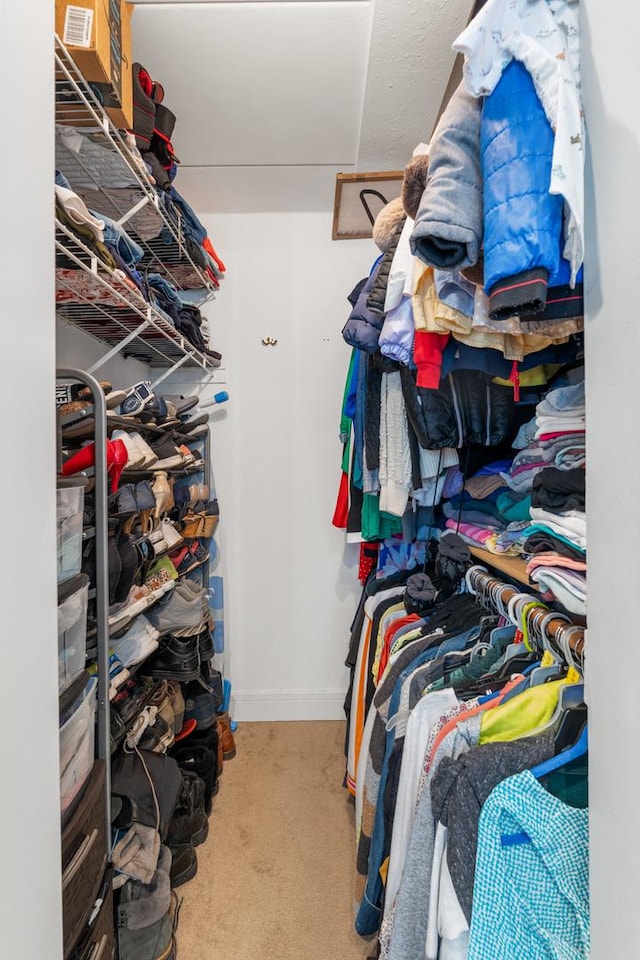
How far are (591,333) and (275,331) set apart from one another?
2010 mm

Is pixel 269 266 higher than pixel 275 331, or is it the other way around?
pixel 269 266

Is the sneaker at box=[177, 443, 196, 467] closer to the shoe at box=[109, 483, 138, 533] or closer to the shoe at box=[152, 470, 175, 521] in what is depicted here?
the shoe at box=[152, 470, 175, 521]

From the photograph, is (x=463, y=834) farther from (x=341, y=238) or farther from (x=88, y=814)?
(x=341, y=238)

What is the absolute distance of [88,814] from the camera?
0.95m

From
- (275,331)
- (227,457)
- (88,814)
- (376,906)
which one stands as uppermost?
(275,331)

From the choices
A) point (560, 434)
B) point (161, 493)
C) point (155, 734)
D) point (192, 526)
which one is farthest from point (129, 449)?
point (560, 434)

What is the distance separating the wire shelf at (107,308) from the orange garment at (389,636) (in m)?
1.20

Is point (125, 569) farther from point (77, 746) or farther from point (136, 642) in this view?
point (77, 746)

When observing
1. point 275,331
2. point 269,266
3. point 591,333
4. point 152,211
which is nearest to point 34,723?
point 591,333

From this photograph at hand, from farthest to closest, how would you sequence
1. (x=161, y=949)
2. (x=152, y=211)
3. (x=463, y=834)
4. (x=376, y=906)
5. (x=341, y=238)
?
(x=341, y=238), (x=152, y=211), (x=161, y=949), (x=376, y=906), (x=463, y=834)

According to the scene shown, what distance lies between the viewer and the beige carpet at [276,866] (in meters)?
1.35

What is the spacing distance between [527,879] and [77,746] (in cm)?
86

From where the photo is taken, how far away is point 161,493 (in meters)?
1.61

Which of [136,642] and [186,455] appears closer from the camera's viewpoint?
[136,642]
